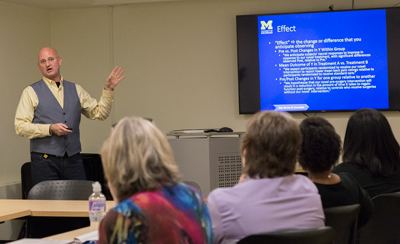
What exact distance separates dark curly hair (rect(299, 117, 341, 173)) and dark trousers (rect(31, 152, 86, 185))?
89.8 inches

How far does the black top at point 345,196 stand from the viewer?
1807mm

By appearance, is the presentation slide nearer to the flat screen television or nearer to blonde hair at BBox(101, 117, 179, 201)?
the flat screen television

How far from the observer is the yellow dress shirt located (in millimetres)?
3467

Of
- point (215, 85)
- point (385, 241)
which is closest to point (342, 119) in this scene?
point (215, 85)

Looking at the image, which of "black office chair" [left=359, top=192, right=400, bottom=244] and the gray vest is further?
the gray vest

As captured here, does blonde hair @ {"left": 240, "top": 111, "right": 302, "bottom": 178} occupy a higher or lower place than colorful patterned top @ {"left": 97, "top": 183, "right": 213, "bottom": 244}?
higher

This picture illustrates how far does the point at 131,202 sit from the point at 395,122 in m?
4.10

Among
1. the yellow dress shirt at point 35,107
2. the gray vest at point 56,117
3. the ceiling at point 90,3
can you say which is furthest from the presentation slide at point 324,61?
the gray vest at point 56,117

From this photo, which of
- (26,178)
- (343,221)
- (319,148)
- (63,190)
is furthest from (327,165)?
(26,178)

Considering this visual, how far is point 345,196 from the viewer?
71.7 inches

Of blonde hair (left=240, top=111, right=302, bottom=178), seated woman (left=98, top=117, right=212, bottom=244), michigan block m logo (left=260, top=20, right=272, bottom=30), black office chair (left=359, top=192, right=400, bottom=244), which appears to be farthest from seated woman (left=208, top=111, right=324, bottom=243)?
michigan block m logo (left=260, top=20, right=272, bottom=30)

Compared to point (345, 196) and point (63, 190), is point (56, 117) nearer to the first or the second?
point (63, 190)

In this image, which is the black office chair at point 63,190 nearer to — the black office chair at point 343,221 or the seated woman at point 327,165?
the seated woman at point 327,165

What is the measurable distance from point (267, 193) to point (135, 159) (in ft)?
1.77
